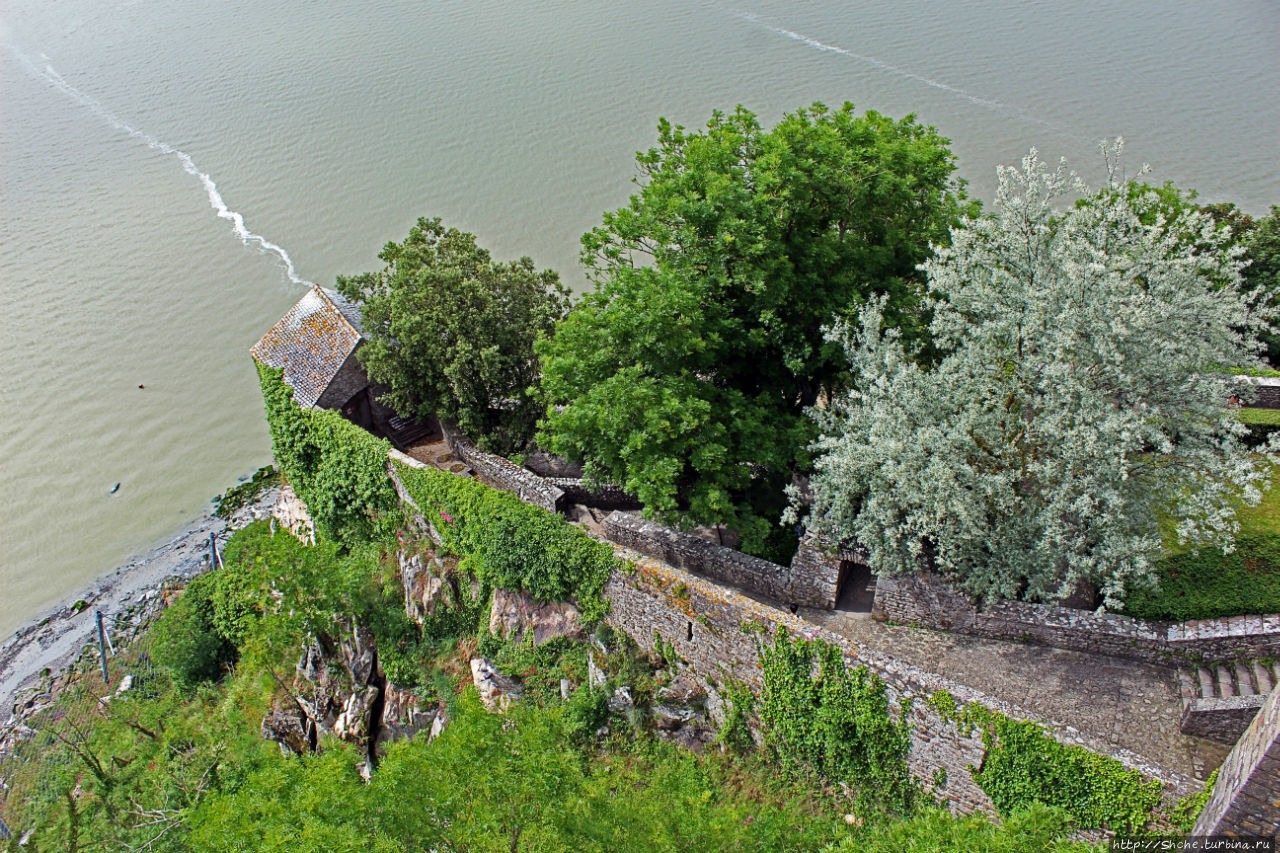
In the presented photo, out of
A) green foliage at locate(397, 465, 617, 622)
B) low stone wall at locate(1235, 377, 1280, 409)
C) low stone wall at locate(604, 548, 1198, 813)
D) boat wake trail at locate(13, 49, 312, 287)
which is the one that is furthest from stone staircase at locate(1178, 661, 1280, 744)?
boat wake trail at locate(13, 49, 312, 287)

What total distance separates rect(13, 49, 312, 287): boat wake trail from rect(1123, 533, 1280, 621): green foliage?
28077 millimetres

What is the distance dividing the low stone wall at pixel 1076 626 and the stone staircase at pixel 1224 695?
213 mm

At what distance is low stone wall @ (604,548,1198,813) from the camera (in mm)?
11922

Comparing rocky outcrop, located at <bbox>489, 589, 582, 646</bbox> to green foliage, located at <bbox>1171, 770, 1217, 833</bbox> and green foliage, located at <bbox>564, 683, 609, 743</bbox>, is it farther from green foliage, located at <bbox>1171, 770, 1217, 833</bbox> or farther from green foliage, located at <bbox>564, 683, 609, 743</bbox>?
green foliage, located at <bbox>1171, 770, 1217, 833</bbox>

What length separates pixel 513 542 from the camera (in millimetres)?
17078

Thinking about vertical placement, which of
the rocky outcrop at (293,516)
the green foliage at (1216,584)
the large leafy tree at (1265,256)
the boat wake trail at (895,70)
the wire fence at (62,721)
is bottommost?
the wire fence at (62,721)

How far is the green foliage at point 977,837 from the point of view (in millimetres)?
9336

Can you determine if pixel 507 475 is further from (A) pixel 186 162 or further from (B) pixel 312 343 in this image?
(A) pixel 186 162

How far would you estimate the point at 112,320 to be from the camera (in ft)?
109

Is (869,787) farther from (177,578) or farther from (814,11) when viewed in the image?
(814,11)

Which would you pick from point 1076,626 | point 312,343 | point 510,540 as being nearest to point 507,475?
point 510,540

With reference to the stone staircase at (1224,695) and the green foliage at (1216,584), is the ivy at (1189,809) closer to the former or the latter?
the stone staircase at (1224,695)

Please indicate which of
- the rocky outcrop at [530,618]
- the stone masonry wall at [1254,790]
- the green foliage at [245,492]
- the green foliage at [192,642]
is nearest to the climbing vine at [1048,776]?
the stone masonry wall at [1254,790]

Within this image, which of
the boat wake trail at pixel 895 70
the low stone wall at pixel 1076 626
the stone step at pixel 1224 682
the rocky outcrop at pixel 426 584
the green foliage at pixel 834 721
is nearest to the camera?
the stone step at pixel 1224 682
